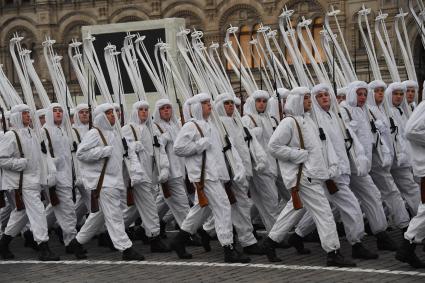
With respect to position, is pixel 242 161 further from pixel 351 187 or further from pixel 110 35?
pixel 110 35

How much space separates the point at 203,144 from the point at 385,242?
2.34 m

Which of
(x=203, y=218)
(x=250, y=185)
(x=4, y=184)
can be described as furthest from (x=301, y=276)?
(x=4, y=184)

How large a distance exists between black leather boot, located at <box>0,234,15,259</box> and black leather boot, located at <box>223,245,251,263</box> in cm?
297

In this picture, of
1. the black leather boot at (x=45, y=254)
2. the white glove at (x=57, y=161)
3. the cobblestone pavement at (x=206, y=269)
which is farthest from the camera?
the white glove at (x=57, y=161)

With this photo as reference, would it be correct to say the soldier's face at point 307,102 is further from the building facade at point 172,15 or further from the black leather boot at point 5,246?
the building facade at point 172,15

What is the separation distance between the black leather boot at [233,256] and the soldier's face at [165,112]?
3.12 meters

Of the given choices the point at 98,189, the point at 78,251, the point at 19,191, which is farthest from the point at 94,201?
the point at 19,191

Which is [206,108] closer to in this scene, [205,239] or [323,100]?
[323,100]

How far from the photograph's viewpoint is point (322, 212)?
37.6 ft

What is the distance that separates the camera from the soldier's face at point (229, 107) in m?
13.2

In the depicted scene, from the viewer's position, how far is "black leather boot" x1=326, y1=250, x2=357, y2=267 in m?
11.3

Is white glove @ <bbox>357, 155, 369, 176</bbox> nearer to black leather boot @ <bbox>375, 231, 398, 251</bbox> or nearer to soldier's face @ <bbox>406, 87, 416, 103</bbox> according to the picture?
black leather boot @ <bbox>375, 231, 398, 251</bbox>

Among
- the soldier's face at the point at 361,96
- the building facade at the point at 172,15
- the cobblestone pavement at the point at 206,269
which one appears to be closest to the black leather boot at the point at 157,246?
the cobblestone pavement at the point at 206,269

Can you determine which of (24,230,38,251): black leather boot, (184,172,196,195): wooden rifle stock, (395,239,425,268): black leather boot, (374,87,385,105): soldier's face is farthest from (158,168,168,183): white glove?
(395,239,425,268): black leather boot
